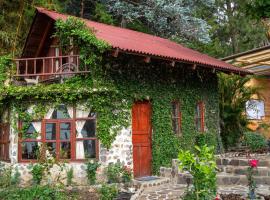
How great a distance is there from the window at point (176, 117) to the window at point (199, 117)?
3.99ft

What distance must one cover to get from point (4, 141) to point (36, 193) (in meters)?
3.22

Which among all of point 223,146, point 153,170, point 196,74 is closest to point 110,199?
point 153,170

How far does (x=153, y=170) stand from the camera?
12.5 meters

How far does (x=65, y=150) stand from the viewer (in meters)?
11.5

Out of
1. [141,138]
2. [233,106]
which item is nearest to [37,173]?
[141,138]

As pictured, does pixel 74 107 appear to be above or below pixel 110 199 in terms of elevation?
above

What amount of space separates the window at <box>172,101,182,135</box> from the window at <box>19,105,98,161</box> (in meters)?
3.35

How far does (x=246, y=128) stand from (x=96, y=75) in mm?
8521

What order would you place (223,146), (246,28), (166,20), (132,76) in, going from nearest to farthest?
(132,76) < (223,146) < (166,20) < (246,28)

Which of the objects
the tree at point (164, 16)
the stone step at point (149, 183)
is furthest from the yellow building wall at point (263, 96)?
the stone step at point (149, 183)

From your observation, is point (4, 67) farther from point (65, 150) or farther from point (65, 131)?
point (65, 150)

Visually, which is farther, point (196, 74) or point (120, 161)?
point (196, 74)

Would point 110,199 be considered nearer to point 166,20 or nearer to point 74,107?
point 74,107

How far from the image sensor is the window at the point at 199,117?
1459 cm
